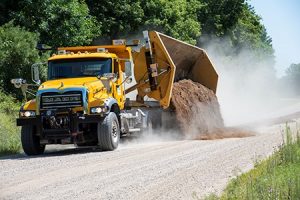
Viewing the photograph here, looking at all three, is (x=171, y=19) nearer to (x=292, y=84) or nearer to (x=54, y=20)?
(x=54, y=20)

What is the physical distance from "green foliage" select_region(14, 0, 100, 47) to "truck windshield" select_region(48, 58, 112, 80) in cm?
1044

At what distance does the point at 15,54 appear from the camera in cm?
2506

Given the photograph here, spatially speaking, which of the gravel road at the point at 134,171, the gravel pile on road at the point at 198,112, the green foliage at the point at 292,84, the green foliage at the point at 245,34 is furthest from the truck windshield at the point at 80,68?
the green foliage at the point at 292,84

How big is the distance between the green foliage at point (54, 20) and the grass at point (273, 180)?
17030 millimetres

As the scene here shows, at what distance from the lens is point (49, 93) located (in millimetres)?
16047

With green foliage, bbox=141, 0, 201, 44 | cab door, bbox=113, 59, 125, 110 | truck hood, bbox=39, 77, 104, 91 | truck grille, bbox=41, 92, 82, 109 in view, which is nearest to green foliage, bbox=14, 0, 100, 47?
green foliage, bbox=141, 0, 201, 44

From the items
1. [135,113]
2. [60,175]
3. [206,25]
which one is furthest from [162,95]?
[206,25]

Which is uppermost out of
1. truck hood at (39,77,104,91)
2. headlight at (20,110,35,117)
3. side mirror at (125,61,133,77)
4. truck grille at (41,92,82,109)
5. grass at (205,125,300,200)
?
side mirror at (125,61,133,77)

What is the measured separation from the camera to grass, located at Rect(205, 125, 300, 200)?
783 cm

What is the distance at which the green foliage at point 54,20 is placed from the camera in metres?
27.5

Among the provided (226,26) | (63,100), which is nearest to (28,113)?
(63,100)

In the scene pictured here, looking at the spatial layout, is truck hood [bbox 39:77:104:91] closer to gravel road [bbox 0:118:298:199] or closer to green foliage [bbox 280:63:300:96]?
gravel road [bbox 0:118:298:199]

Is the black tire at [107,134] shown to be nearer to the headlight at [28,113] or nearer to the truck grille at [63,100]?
the truck grille at [63,100]

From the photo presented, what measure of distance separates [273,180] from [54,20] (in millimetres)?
20350
